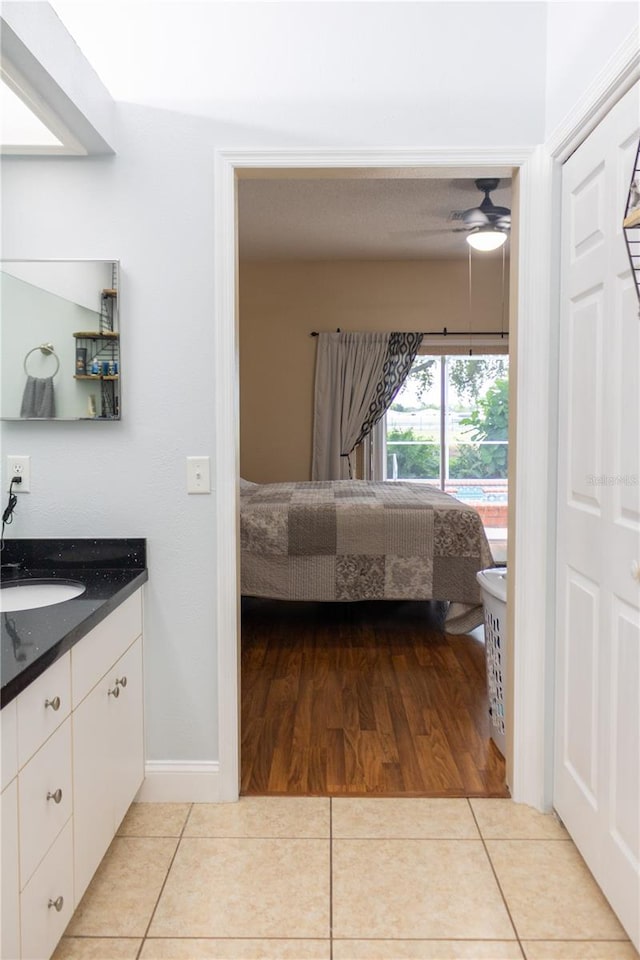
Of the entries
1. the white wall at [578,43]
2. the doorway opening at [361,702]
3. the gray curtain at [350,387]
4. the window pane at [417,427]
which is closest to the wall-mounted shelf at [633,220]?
the white wall at [578,43]

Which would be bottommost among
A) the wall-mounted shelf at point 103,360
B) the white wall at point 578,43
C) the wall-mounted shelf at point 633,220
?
the wall-mounted shelf at point 103,360

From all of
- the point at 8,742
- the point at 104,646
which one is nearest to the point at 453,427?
the point at 104,646

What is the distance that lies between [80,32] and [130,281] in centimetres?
77

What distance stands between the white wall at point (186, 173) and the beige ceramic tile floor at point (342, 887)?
354 mm

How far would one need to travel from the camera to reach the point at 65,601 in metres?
1.94

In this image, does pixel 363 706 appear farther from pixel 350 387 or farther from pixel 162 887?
pixel 350 387

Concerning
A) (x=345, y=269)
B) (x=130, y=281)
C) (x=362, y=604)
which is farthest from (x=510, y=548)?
(x=345, y=269)

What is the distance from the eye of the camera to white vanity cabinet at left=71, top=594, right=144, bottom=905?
177 centimetres

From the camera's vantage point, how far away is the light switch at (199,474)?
2.39 m

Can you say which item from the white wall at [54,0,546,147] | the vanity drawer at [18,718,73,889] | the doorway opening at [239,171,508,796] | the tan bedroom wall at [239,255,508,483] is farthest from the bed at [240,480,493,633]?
the tan bedroom wall at [239,255,508,483]

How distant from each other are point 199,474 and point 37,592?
0.61 m

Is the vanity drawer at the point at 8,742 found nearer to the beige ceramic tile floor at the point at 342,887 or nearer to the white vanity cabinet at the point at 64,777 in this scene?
the white vanity cabinet at the point at 64,777

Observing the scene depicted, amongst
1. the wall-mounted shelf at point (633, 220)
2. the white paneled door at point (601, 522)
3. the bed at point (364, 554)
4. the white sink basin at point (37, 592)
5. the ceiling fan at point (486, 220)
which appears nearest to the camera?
the wall-mounted shelf at point (633, 220)

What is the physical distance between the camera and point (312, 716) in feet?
10.3
